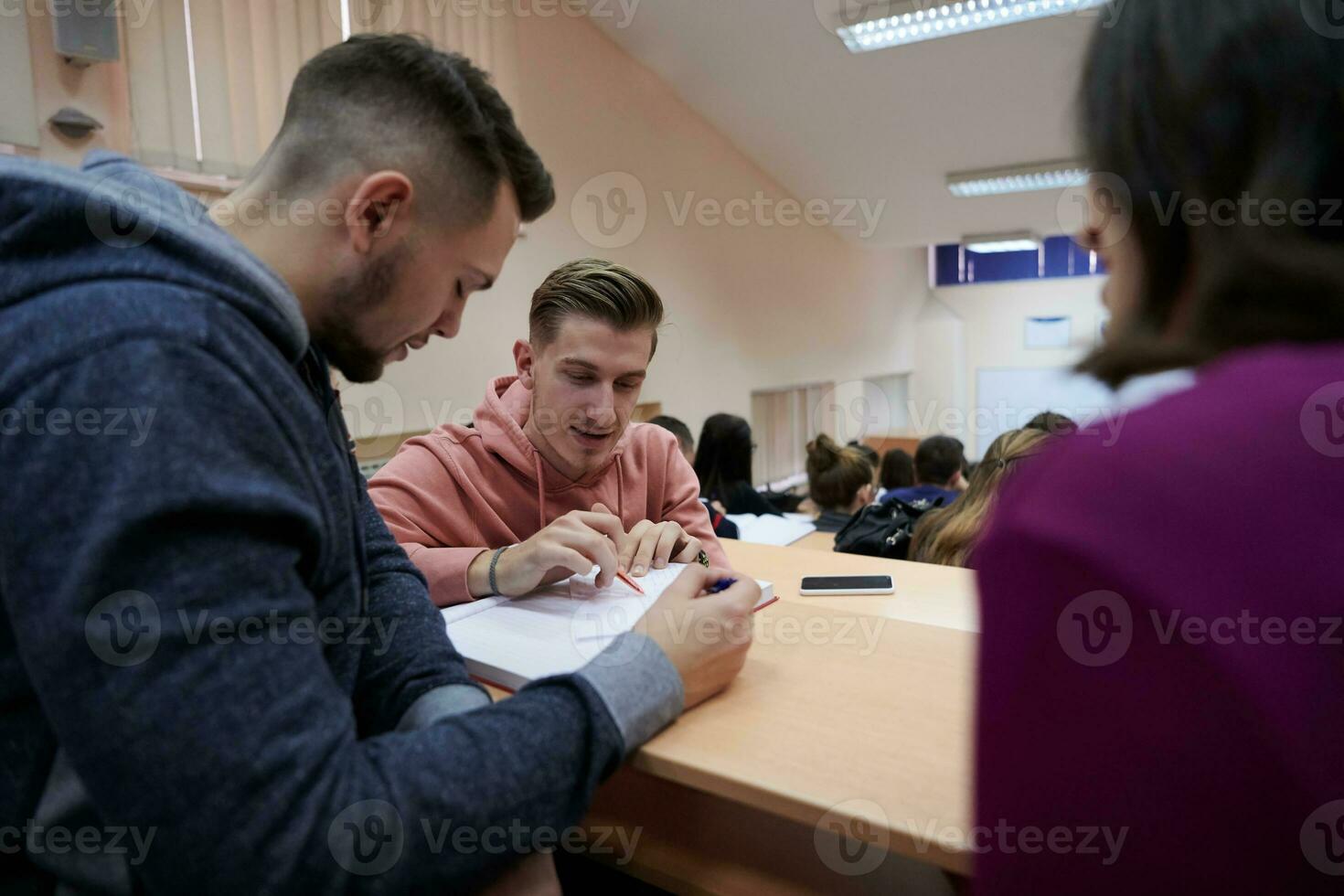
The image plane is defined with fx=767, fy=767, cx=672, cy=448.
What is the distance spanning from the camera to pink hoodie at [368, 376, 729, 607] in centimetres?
142

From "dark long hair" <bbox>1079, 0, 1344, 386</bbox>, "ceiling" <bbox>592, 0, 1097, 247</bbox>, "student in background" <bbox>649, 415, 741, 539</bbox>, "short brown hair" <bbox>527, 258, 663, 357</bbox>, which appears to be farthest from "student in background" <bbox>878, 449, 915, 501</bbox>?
"dark long hair" <bbox>1079, 0, 1344, 386</bbox>

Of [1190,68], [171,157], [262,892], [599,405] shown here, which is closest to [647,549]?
[599,405]

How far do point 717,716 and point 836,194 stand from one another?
5268mm

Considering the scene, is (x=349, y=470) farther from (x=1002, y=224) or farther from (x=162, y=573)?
(x=1002, y=224)

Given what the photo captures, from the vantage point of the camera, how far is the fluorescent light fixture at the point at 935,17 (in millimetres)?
3127

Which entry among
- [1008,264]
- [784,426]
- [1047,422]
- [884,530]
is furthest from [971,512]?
[1008,264]

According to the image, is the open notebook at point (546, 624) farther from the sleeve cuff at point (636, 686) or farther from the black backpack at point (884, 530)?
the black backpack at point (884, 530)

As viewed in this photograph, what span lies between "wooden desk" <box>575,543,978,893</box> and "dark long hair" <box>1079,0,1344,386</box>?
0.26 metres

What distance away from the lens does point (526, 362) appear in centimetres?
162

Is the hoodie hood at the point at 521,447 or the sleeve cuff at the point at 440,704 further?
the hoodie hood at the point at 521,447

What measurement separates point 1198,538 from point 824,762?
45 centimetres

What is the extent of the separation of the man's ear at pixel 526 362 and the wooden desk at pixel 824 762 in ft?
2.23

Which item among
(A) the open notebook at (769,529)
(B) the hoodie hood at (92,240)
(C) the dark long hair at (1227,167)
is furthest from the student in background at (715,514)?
(C) the dark long hair at (1227,167)

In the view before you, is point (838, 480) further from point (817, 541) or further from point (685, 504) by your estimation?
point (685, 504)
